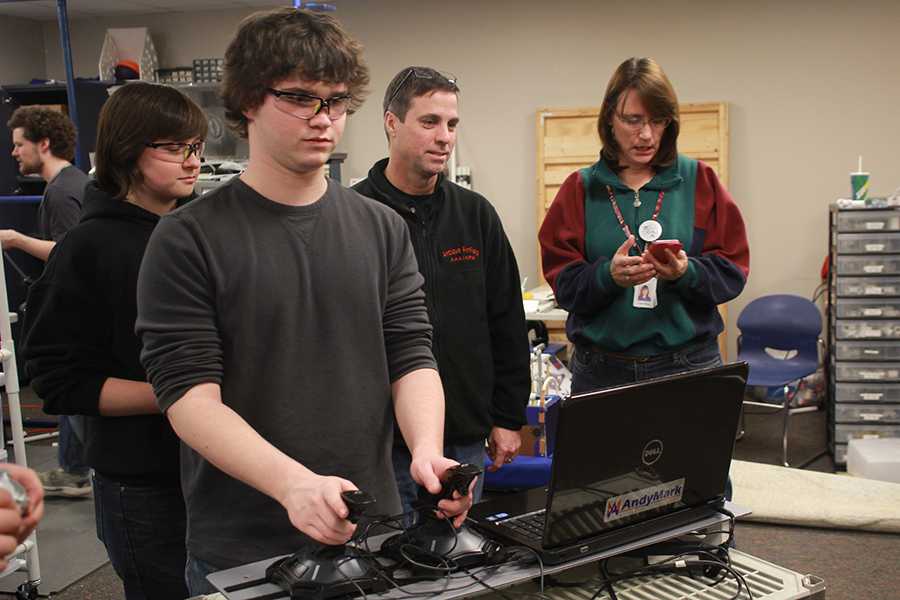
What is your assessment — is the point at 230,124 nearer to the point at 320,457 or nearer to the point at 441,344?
the point at 320,457

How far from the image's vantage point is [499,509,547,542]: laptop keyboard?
1.28m

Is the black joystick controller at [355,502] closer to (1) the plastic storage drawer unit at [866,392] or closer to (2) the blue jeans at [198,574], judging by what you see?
(2) the blue jeans at [198,574]

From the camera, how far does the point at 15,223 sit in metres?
6.55

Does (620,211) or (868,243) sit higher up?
(620,211)

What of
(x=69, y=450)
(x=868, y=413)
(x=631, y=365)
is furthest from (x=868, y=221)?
(x=69, y=450)

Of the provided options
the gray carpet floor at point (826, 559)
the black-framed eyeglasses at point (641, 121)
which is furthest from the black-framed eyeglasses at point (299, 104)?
the gray carpet floor at point (826, 559)

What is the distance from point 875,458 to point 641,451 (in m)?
3.52

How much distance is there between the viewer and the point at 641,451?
4.21ft

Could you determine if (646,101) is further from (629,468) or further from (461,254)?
(629,468)

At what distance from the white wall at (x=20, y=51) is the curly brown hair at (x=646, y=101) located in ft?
21.5

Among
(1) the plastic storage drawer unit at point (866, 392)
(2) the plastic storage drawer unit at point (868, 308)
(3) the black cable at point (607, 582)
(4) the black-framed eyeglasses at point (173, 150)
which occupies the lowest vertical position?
(1) the plastic storage drawer unit at point (866, 392)

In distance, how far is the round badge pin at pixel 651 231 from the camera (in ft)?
7.23

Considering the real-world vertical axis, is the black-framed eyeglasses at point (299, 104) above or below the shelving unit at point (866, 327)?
above

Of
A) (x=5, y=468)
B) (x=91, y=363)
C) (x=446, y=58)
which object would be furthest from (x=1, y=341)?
(x=446, y=58)
